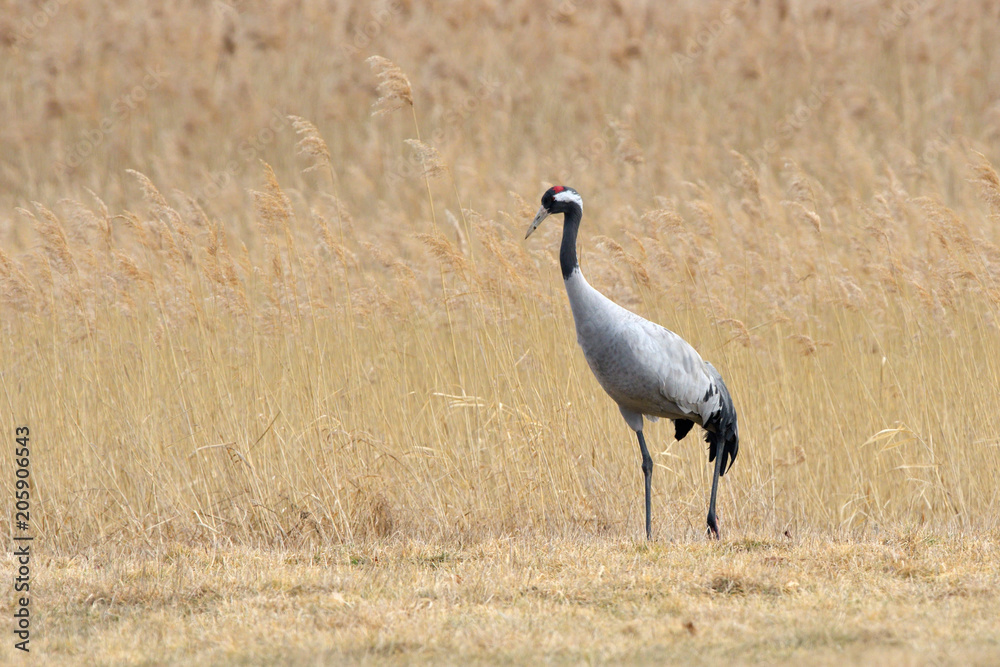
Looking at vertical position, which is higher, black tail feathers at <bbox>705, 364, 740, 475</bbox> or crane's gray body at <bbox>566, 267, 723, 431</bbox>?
crane's gray body at <bbox>566, 267, 723, 431</bbox>

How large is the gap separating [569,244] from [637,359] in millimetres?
651

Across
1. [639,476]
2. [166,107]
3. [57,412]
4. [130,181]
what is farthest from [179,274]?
[166,107]

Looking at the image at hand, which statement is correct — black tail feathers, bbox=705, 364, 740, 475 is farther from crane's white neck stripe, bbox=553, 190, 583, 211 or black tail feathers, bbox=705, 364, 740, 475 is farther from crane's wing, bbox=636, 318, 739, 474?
crane's white neck stripe, bbox=553, 190, 583, 211

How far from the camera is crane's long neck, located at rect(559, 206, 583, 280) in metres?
5.14

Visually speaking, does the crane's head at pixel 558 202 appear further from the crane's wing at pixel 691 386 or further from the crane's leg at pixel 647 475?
the crane's leg at pixel 647 475

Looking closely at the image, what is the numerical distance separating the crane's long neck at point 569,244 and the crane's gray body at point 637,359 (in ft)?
0.14

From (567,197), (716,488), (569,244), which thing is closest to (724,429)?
(716,488)

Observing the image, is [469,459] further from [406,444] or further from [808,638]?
[808,638]

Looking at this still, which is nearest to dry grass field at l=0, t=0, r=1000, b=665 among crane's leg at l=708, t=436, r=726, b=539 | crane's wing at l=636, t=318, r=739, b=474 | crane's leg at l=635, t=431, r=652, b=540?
crane's leg at l=708, t=436, r=726, b=539

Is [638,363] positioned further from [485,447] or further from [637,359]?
[485,447]

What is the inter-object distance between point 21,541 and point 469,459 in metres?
2.23

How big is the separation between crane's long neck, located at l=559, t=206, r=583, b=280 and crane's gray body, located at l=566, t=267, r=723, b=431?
43 mm

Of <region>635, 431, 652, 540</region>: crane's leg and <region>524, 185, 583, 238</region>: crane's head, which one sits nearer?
<region>635, 431, 652, 540</region>: crane's leg

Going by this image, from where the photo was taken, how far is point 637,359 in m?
5.02
